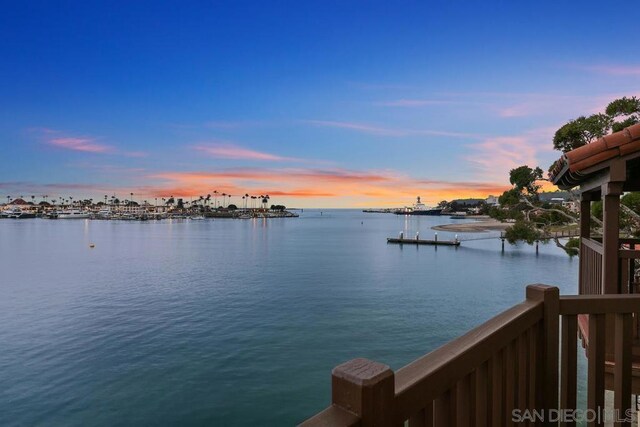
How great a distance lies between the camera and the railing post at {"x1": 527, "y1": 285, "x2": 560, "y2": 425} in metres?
2.13

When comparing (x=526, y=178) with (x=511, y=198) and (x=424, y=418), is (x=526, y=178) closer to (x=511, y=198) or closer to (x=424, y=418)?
(x=511, y=198)

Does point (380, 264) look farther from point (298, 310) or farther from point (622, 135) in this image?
point (622, 135)

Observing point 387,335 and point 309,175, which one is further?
point 309,175

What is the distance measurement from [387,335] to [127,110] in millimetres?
56201

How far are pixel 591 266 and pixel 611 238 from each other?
5.30 ft

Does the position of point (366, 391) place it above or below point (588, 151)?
below

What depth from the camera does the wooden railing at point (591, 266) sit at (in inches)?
190

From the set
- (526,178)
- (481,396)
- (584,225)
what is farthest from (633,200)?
(481,396)

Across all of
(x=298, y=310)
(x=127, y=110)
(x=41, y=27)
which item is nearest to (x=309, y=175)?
(x=127, y=110)

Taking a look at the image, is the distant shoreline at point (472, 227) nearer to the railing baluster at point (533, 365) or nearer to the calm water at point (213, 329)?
the calm water at point (213, 329)

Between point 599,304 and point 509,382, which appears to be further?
point 599,304

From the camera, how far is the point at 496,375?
175 centimetres

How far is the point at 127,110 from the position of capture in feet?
194

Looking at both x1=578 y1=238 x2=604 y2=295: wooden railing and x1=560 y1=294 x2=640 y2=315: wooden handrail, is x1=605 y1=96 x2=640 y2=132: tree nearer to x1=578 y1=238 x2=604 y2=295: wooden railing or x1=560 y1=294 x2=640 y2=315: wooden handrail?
x1=578 y1=238 x2=604 y2=295: wooden railing
